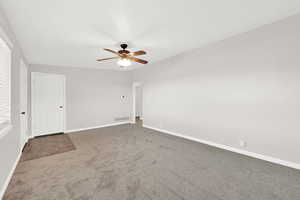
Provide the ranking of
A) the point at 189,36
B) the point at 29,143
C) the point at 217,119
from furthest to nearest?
the point at 29,143 → the point at 217,119 → the point at 189,36

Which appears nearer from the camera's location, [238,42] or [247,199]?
[247,199]

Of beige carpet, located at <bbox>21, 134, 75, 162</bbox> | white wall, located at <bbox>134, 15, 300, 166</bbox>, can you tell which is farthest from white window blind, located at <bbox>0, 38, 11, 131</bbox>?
white wall, located at <bbox>134, 15, 300, 166</bbox>

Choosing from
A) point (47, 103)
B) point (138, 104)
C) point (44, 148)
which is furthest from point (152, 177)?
point (138, 104)

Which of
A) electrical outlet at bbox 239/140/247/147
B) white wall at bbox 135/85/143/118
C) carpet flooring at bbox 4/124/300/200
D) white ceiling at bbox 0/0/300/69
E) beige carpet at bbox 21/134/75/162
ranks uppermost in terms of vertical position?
white ceiling at bbox 0/0/300/69

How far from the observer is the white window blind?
1.73 m

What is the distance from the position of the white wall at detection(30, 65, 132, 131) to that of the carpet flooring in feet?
7.68

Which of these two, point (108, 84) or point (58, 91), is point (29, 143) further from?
point (108, 84)

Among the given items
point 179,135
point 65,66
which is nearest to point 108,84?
point 65,66

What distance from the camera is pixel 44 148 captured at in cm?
336

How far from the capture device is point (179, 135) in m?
4.15

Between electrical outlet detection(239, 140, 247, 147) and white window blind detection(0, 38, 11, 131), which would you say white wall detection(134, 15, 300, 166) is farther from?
white window blind detection(0, 38, 11, 131)

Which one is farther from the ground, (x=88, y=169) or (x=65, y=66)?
(x=65, y=66)

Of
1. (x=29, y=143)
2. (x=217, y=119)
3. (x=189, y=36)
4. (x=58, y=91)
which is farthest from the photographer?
(x=58, y=91)

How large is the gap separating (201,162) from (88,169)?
209cm
